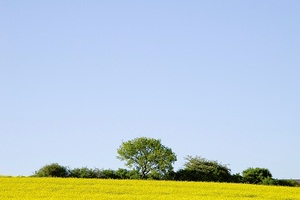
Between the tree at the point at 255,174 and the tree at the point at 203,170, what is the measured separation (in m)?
1.54

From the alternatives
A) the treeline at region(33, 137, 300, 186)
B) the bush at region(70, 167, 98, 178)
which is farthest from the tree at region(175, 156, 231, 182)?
the bush at region(70, 167, 98, 178)

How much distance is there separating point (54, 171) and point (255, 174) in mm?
17494

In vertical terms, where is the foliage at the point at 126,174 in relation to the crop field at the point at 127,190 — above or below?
above

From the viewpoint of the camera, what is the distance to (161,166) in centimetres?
6712

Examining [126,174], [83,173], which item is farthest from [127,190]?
[126,174]

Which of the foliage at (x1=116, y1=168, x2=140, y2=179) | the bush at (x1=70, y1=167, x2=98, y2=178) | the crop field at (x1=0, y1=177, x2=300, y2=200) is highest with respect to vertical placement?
the foliage at (x1=116, y1=168, x2=140, y2=179)

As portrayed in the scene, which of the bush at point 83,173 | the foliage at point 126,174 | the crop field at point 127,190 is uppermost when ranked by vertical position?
the foliage at point 126,174

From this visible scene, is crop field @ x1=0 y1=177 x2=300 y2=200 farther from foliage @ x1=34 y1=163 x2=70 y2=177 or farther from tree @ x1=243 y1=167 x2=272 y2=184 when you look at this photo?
tree @ x1=243 y1=167 x2=272 y2=184

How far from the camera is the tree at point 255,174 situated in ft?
202

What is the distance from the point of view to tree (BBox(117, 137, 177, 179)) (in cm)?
6681

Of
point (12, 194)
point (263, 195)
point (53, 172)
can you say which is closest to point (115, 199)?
point (12, 194)

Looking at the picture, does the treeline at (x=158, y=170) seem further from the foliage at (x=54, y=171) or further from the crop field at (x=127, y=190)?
the crop field at (x=127, y=190)

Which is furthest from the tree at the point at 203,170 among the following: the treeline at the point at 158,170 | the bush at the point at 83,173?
the bush at the point at 83,173

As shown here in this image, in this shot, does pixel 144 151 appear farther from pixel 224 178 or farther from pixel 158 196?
pixel 158 196
